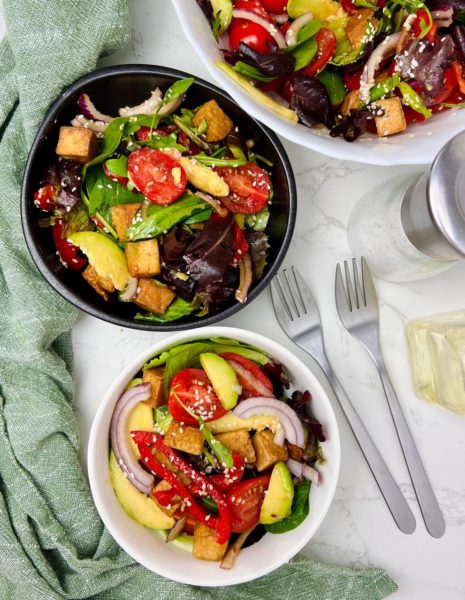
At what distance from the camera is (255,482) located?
4.76ft

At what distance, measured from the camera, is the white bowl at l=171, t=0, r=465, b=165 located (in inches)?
48.4

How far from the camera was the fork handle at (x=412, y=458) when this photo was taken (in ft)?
5.20

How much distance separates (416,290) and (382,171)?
0.31 m

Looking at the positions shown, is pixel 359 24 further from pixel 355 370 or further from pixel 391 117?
pixel 355 370

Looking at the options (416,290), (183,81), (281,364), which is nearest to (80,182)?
(183,81)

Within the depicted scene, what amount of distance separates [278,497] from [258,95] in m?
0.83

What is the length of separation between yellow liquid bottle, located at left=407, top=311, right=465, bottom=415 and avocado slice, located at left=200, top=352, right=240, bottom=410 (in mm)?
493

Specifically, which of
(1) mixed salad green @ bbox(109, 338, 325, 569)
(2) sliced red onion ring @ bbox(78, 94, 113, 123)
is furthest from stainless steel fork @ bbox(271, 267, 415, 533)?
(2) sliced red onion ring @ bbox(78, 94, 113, 123)

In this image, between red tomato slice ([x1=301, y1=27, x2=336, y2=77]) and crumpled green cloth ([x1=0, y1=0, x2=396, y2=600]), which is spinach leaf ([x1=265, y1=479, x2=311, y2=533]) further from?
red tomato slice ([x1=301, y1=27, x2=336, y2=77])

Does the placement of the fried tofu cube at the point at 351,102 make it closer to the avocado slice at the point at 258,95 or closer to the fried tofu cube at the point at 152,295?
the avocado slice at the point at 258,95

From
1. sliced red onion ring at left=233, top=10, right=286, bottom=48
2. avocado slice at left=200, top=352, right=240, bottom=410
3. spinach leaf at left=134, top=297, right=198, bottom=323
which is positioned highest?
sliced red onion ring at left=233, top=10, right=286, bottom=48

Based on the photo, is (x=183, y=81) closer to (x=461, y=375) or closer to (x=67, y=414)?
(x=67, y=414)

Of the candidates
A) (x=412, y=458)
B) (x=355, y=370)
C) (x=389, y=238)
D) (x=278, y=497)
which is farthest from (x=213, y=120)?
(x=412, y=458)

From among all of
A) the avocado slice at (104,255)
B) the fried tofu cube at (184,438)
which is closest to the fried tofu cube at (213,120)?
the avocado slice at (104,255)
